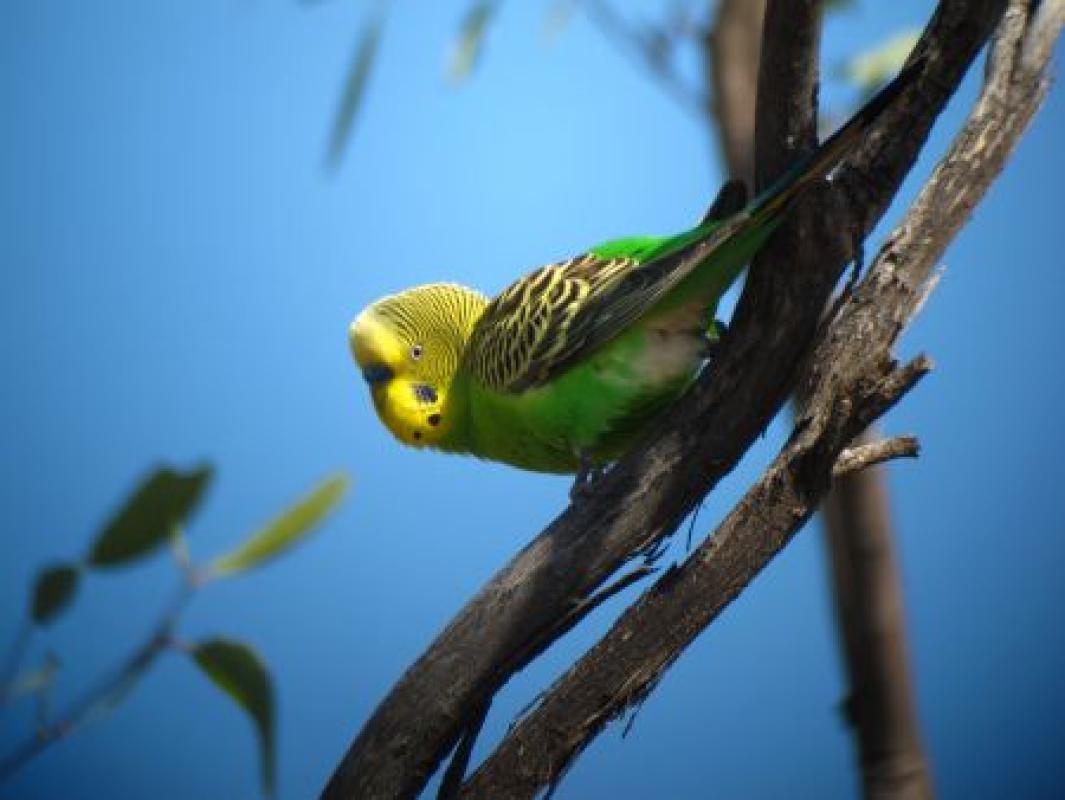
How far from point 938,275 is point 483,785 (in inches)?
35.9

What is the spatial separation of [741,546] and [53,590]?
92 centimetres

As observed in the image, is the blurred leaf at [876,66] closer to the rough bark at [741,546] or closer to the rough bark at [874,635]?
the rough bark at [874,635]

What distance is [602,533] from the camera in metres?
1.46

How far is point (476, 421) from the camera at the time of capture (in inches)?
74.0

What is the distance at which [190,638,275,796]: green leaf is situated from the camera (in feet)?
4.89

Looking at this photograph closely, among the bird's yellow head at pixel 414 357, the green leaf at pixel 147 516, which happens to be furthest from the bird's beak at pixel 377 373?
the green leaf at pixel 147 516

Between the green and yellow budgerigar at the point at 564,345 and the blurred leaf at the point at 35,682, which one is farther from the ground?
the green and yellow budgerigar at the point at 564,345

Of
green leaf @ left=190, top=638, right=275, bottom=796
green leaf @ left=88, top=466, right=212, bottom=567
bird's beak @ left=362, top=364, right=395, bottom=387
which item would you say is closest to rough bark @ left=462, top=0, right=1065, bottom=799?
green leaf @ left=190, top=638, right=275, bottom=796

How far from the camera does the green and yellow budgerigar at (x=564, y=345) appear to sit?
1.48 meters

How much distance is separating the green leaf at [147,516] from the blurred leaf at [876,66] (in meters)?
1.73

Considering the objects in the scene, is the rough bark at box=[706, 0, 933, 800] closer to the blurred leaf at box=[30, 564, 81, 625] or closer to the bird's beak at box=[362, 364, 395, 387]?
the bird's beak at box=[362, 364, 395, 387]

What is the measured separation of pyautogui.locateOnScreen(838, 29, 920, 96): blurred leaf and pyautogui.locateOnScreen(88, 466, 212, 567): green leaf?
5.67ft

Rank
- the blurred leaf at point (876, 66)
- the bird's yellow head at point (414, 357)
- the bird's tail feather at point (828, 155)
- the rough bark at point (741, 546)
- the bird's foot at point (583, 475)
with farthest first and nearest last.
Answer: the blurred leaf at point (876, 66) → the bird's yellow head at point (414, 357) → the bird's foot at point (583, 475) → the rough bark at point (741, 546) → the bird's tail feather at point (828, 155)

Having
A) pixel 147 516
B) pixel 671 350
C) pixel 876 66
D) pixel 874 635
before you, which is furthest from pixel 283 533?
pixel 876 66
